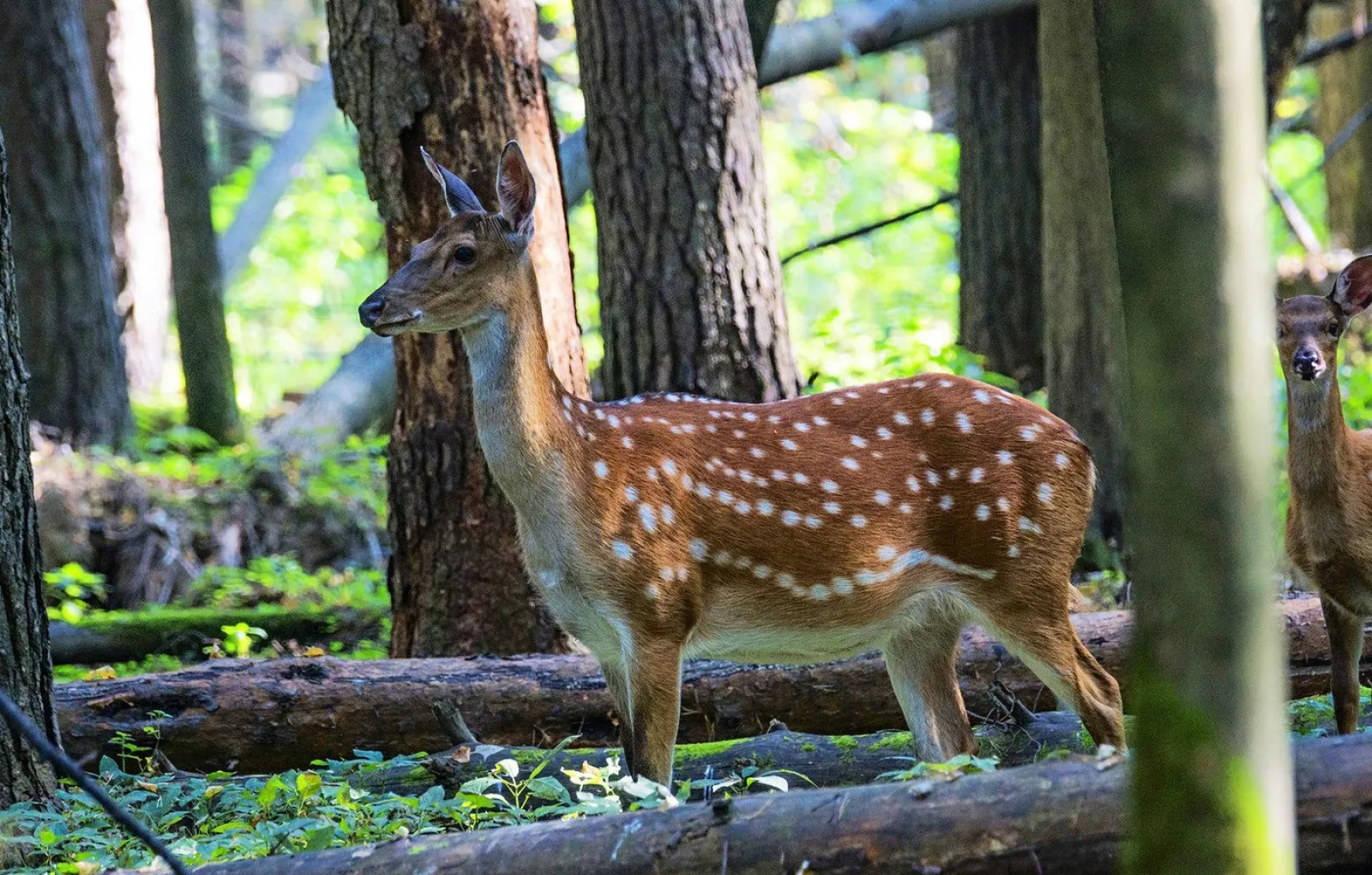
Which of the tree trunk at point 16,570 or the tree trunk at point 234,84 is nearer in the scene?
the tree trunk at point 16,570

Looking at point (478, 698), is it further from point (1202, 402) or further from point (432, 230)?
point (1202, 402)

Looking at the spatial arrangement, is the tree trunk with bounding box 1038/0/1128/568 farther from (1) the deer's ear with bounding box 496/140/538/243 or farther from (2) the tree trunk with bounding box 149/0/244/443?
(2) the tree trunk with bounding box 149/0/244/443

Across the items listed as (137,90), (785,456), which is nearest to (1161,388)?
(785,456)

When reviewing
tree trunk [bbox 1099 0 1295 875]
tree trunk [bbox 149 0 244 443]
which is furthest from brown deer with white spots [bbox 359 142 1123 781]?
tree trunk [bbox 149 0 244 443]

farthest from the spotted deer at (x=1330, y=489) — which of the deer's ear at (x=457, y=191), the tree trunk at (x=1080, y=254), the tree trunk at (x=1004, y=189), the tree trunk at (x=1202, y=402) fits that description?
the tree trunk at (x=1004, y=189)

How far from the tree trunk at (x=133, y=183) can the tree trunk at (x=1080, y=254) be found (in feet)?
27.4

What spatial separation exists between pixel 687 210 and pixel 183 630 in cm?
368

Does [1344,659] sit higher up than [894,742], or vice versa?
[1344,659]

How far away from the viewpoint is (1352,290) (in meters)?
6.05

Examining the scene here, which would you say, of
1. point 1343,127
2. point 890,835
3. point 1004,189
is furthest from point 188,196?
point 1343,127

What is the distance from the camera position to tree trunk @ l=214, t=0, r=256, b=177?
976 inches

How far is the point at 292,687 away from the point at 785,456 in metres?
2.15

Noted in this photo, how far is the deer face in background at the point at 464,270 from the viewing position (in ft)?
17.4

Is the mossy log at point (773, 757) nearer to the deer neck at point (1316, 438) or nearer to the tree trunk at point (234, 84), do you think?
the deer neck at point (1316, 438)
